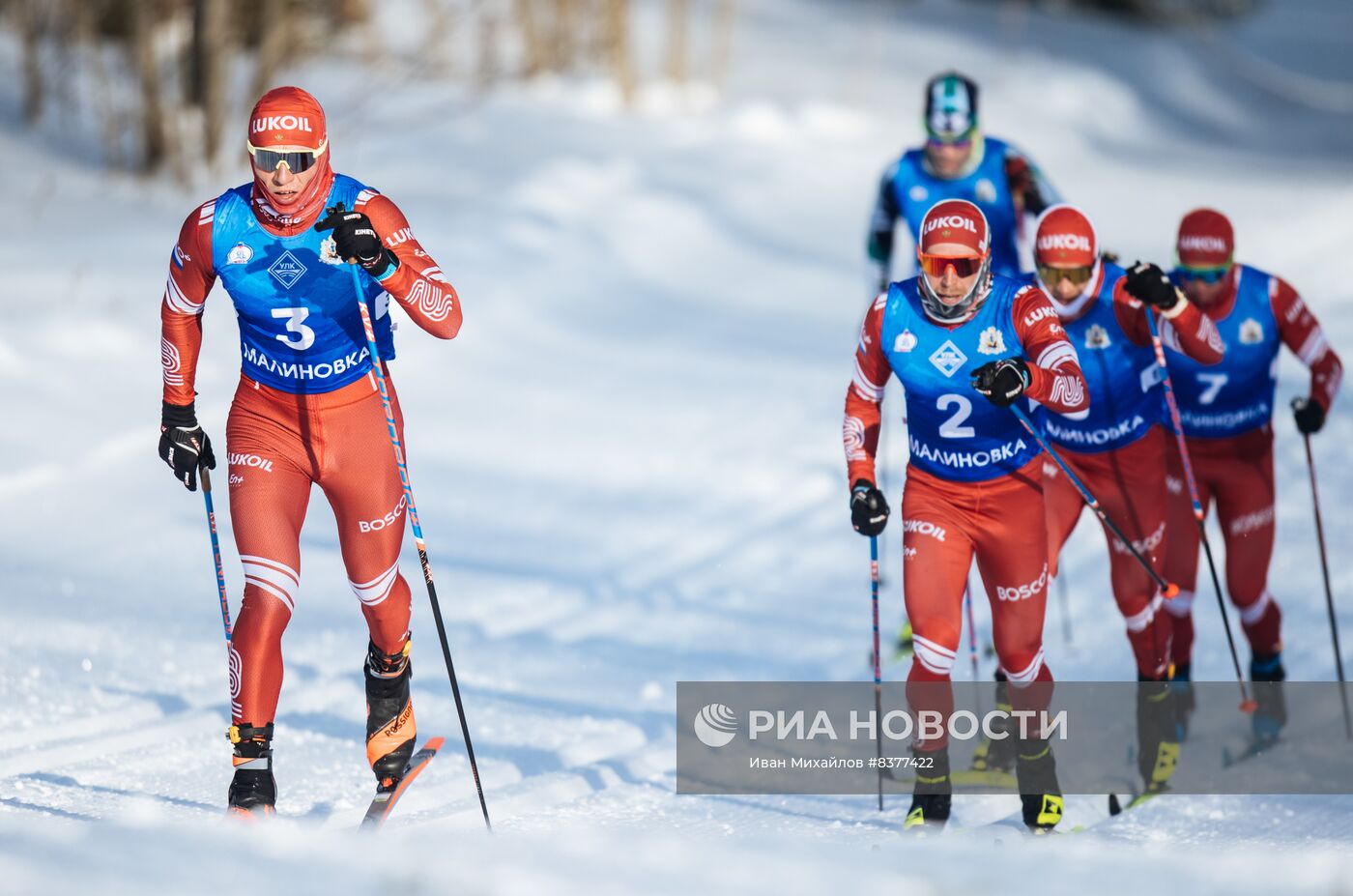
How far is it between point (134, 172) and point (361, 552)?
38.3ft

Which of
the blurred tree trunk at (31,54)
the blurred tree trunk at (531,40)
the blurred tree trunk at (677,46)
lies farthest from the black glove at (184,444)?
the blurred tree trunk at (677,46)

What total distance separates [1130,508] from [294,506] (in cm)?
322

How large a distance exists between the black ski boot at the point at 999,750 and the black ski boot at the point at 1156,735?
1.66 feet

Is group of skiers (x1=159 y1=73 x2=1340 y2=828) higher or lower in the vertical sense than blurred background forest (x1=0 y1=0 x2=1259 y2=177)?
lower

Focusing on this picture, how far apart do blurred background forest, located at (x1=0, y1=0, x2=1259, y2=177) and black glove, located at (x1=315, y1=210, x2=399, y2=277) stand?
1083 cm

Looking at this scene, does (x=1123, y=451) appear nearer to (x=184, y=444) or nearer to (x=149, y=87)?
(x=184, y=444)

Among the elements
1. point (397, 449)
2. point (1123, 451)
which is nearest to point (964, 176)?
point (1123, 451)

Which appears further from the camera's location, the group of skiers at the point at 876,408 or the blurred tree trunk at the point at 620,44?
the blurred tree trunk at the point at 620,44

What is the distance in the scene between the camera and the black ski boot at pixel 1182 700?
21.2 ft

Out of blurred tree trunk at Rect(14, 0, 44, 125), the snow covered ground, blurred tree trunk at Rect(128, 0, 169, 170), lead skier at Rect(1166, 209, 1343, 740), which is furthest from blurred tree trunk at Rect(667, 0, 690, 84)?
lead skier at Rect(1166, 209, 1343, 740)

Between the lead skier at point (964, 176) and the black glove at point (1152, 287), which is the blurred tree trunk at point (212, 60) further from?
the black glove at point (1152, 287)

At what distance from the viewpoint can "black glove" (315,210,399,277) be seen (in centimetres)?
474

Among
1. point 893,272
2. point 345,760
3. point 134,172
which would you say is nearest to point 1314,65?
point 893,272

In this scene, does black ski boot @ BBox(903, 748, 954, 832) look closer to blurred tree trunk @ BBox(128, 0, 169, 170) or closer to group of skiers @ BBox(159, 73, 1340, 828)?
group of skiers @ BBox(159, 73, 1340, 828)
